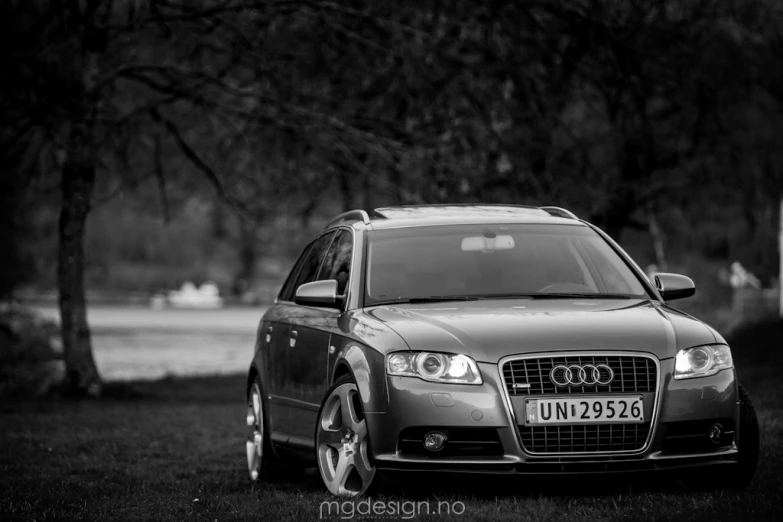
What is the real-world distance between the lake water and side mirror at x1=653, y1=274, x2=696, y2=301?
16712mm

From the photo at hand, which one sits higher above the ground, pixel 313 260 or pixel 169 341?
pixel 313 260

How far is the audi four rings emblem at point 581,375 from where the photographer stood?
22.6 feet

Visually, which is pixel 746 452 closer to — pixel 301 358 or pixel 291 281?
pixel 301 358

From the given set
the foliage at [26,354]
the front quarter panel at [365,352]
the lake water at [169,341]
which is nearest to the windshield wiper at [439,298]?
the front quarter panel at [365,352]

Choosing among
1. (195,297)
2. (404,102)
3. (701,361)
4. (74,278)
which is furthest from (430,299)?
(195,297)

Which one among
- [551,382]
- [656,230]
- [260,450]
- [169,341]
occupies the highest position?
[551,382]

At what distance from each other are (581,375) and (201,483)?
12.1ft

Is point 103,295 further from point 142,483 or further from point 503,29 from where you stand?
point 142,483

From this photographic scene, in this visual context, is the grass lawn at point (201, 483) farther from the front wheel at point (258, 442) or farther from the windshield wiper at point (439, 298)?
the windshield wiper at point (439, 298)

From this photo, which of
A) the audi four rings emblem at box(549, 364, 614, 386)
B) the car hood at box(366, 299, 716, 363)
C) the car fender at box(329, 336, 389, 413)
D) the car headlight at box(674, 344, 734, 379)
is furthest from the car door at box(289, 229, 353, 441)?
the car headlight at box(674, 344, 734, 379)

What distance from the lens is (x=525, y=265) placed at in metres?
8.50

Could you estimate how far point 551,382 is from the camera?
22.6 ft

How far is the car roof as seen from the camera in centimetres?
873

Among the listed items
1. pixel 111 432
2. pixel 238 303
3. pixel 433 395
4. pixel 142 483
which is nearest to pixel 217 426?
pixel 111 432
